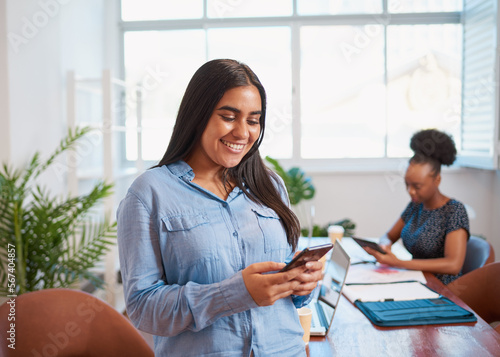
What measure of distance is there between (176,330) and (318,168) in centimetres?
378

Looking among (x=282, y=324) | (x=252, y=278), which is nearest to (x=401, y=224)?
(x=282, y=324)

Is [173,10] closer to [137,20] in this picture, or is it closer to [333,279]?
[137,20]

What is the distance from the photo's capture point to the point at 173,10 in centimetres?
480

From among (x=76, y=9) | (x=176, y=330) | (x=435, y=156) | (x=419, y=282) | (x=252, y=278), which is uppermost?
(x=76, y=9)

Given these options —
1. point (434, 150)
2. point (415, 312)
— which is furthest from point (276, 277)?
point (434, 150)

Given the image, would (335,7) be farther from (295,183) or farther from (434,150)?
(434,150)

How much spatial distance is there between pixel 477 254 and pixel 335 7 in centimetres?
303

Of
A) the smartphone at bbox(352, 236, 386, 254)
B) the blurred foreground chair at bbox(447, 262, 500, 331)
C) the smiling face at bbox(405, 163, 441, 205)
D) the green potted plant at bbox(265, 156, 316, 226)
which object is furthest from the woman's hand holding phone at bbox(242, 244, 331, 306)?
the green potted plant at bbox(265, 156, 316, 226)

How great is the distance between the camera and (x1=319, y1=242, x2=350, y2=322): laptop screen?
5.40 feet

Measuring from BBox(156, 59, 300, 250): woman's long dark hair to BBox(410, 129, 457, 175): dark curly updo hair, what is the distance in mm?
1258

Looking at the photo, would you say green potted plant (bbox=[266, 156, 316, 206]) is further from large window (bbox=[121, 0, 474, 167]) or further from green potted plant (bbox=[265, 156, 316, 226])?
large window (bbox=[121, 0, 474, 167])

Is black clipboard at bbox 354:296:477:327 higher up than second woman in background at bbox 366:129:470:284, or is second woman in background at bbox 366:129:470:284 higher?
second woman in background at bbox 366:129:470:284

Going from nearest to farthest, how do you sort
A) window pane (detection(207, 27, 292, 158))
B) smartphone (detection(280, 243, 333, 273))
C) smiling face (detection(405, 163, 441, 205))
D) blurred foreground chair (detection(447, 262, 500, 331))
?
smartphone (detection(280, 243, 333, 273)) < blurred foreground chair (detection(447, 262, 500, 331)) < smiling face (detection(405, 163, 441, 205)) < window pane (detection(207, 27, 292, 158))

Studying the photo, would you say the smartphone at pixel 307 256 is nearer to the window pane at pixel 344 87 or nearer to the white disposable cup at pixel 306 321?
the white disposable cup at pixel 306 321
